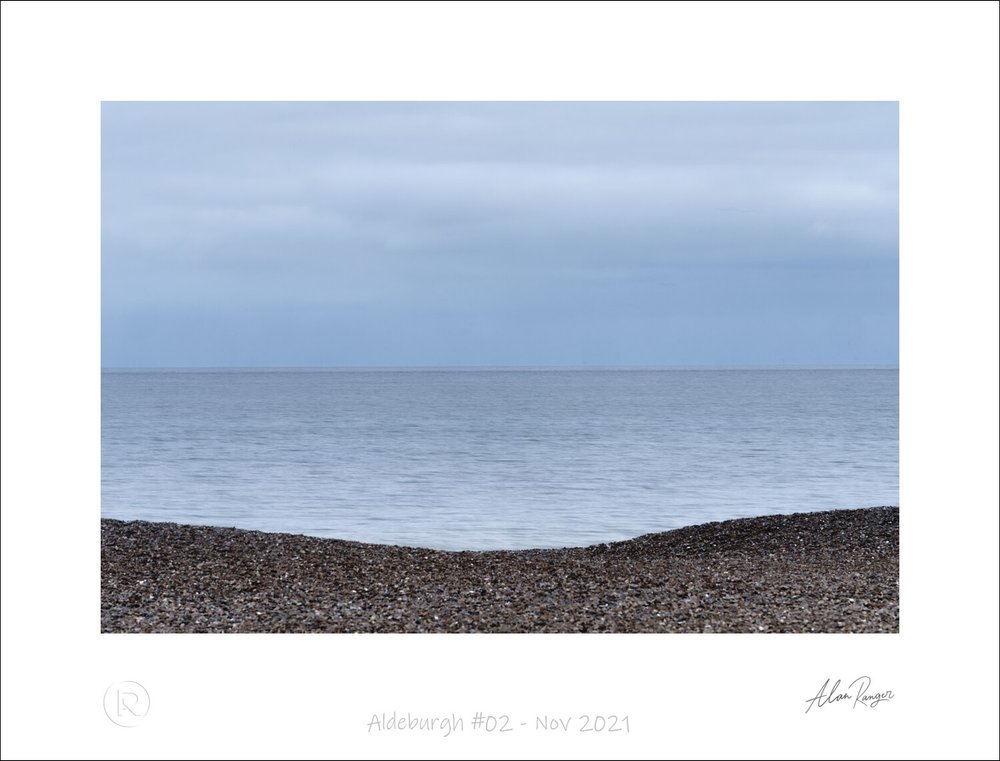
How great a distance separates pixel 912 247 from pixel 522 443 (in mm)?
21043

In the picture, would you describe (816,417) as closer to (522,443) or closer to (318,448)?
(522,443)

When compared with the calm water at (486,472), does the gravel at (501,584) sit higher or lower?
higher

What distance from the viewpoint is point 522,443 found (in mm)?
27141

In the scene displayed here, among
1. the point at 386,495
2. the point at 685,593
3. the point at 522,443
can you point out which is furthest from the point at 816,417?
the point at 685,593

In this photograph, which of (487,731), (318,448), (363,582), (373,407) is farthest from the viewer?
(373,407)

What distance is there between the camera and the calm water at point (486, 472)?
1303 cm

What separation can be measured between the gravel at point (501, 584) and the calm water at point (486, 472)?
87.0 inches
